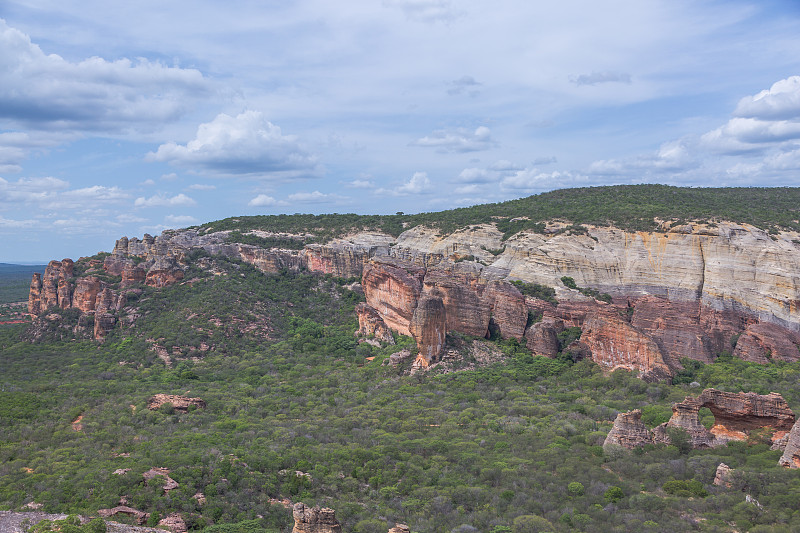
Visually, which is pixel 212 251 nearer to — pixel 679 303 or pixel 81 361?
pixel 81 361

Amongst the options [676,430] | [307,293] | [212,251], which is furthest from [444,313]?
[212,251]

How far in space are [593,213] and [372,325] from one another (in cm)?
2952

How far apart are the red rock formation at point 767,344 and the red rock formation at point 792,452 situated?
2105cm

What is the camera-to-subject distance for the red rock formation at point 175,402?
4366cm

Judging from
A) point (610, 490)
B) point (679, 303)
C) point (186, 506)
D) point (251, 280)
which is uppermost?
point (251, 280)

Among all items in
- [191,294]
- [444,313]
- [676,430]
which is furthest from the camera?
[191,294]

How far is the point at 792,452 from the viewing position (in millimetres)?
31719

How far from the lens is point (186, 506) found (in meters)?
29.5

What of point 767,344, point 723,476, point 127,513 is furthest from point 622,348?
point 127,513

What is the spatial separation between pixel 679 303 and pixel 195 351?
4851cm

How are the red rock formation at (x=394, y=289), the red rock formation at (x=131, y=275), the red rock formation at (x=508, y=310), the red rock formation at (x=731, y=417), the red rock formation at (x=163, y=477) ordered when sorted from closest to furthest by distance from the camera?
the red rock formation at (x=163, y=477) < the red rock formation at (x=731, y=417) < the red rock formation at (x=508, y=310) < the red rock formation at (x=394, y=289) < the red rock formation at (x=131, y=275)

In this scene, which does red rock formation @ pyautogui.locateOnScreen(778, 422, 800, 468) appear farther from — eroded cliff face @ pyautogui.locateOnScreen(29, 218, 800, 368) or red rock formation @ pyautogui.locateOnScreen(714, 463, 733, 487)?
eroded cliff face @ pyautogui.locateOnScreen(29, 218, 800, 368)

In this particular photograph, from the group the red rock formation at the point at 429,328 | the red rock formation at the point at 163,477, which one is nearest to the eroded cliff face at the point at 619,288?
the red rock formation at the point at 429,328

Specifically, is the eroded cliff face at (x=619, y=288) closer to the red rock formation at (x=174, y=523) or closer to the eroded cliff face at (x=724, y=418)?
the eroded cliff face at (x=724, y=418)
